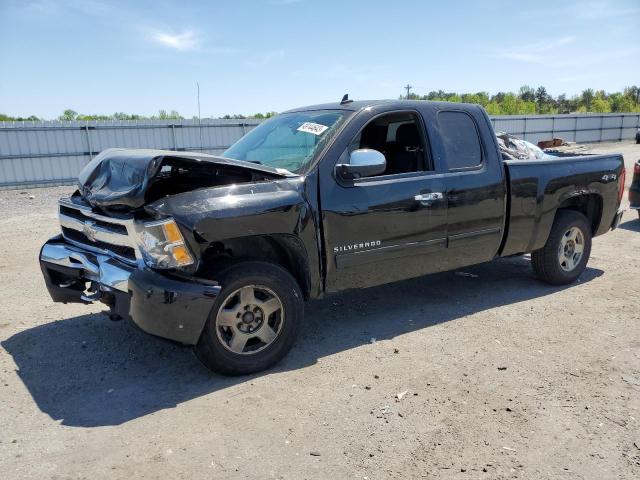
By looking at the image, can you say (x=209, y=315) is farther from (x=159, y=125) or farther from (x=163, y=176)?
(x=159, y=125)

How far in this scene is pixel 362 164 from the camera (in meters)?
3.95

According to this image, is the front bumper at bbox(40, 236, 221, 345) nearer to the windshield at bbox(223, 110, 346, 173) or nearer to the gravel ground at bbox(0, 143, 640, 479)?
the gravel ground at bbox(0, 143, 640, 479)

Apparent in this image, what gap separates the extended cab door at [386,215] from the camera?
4051 millimetres

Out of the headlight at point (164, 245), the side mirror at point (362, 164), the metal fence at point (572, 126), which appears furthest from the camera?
the metal fence at point (572, 126)

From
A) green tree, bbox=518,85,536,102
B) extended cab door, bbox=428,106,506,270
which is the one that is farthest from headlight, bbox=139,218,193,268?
green tree, bbox=518,85,536,102

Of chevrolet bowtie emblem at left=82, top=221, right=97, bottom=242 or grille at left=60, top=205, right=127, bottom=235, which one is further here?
chevrolet bowtie emblem at left=82, top=221, right=97, bottom=242

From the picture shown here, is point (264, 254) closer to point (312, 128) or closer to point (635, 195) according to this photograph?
point (312, 128)

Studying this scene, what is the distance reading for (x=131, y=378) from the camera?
12.3ft

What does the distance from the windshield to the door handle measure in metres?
0.91

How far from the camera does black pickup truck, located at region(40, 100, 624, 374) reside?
3398 millimetres

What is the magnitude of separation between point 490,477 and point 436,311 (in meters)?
2.49

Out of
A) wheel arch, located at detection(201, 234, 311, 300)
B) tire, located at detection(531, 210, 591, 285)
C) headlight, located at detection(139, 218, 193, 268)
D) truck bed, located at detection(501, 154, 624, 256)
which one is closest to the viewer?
headlight, located at detection(139, 218, 193, 268)

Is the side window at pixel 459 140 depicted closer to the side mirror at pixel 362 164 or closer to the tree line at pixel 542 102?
the side mirror at pixel 362 164

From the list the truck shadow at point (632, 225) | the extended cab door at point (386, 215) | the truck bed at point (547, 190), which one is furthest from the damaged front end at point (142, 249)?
the truck shadow at point (632, 225)
